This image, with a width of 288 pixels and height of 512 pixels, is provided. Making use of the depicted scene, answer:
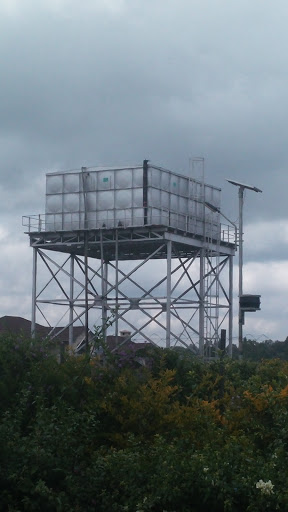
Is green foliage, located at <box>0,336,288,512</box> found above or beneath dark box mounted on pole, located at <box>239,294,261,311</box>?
beneath

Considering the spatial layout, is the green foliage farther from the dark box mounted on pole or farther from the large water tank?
the large water tank

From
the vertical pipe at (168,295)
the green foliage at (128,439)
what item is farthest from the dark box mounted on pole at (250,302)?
the green foliage at (128,439)

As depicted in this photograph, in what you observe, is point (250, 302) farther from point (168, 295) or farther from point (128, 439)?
point (128, 439)

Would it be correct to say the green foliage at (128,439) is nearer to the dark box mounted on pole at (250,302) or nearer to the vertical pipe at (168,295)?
the dark box mounted on pole at (250,302)

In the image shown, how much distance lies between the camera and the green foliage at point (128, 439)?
9227mm

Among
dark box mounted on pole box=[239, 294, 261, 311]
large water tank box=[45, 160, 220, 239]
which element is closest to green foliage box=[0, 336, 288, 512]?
dark box mounted on pole box=[239, 294, 261, 311]

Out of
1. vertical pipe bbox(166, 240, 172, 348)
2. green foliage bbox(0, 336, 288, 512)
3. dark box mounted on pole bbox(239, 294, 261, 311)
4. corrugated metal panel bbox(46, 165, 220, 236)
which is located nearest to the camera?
green foliage bbox(0, 336, 288, 512)

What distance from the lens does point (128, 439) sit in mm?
11117

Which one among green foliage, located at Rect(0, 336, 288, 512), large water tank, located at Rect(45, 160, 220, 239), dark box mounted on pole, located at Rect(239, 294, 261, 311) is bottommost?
green foliage, located at Rect(0, 336, 288, 512)

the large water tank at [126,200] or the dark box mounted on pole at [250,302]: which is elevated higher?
the large water tank at [126,200]

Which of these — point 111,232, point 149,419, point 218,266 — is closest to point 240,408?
point 149,419

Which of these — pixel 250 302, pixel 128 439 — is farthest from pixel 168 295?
pixel 128 439

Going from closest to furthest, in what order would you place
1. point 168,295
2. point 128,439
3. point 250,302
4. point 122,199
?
point 128,439, point 250,302, point 168,295, point 122,199

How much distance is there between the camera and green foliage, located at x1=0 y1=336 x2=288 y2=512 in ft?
30.3
